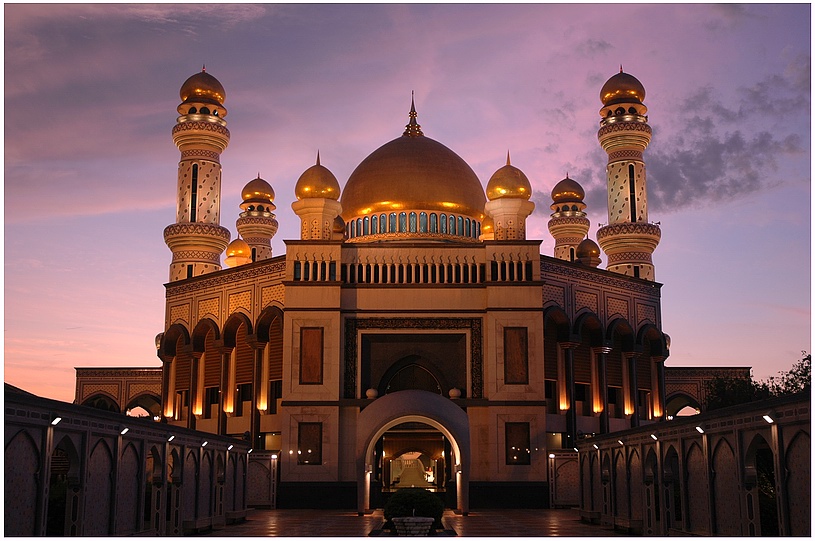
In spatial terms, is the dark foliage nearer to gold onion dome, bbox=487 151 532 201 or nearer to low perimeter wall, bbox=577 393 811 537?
low perimeter wall, bbox=577 393 811 537

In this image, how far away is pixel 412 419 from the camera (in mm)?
25344

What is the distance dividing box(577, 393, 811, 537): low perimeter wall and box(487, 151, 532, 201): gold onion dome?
964 cm

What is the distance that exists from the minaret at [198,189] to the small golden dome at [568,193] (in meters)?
15.2

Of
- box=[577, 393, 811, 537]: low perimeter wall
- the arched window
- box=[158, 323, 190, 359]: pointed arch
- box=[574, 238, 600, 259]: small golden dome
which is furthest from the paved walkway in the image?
box=[574, 238, 600, 259]: small golden dome

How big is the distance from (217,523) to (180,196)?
18.1 metres

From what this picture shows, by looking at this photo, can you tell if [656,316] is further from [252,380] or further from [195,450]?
[195,450]

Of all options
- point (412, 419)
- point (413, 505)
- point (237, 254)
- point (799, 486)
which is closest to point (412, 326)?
point (412, 419)

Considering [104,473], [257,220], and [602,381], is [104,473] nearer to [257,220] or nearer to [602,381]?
[602,381]

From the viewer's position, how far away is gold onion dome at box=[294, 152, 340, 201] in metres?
30.1

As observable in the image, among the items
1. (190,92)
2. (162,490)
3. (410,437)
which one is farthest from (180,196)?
(162,490)

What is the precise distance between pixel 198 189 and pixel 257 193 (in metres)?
7.86

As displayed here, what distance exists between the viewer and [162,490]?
16719 millimetres

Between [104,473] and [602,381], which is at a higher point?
[602,381]

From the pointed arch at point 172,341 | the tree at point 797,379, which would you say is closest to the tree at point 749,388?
the tree at point 797,379
